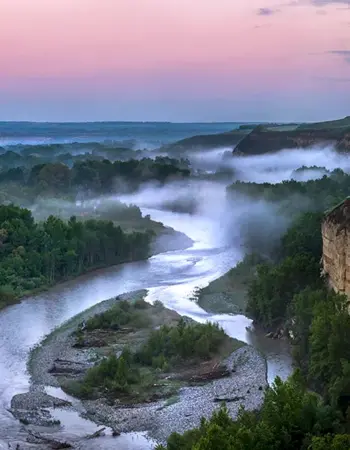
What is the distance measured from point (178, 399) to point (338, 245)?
1043 cm

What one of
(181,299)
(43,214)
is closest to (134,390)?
(181,299)

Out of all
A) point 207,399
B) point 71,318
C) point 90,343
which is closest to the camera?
point 207,399

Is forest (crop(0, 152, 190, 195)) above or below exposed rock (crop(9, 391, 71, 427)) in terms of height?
above

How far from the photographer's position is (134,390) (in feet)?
118

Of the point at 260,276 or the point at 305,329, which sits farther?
the point at 260,276

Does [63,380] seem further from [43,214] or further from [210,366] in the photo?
[43,214]

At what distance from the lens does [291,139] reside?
124 m

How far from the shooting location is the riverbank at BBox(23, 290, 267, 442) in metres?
32.5

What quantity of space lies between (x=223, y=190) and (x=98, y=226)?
3973 centimetres

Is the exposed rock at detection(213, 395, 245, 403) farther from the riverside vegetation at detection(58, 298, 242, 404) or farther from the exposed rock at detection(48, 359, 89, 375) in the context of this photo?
the exposed rock at detection(48, 359, 89, 375)

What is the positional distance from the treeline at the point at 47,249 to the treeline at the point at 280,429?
32528mm

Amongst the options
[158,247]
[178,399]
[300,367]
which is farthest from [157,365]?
[158,247]

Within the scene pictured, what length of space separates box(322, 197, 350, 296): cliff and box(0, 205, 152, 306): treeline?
25.0 metres

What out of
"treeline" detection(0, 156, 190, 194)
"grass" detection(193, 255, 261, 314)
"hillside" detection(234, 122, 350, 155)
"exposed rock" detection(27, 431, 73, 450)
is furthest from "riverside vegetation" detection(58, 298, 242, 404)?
Result: "hillside" detection(234, 122, 350, 155)
